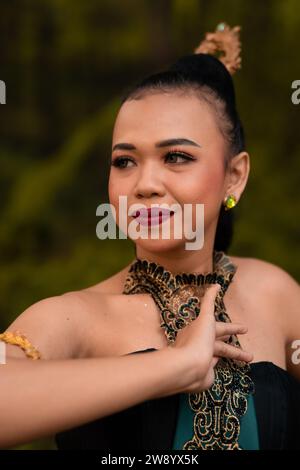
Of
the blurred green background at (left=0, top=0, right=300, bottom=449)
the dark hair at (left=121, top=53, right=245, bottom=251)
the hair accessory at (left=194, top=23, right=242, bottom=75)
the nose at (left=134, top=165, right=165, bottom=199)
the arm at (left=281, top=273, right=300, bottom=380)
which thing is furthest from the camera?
the blurred green background at (left=0, top=0, right=300, bottom=449)

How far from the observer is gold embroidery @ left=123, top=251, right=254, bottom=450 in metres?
1.58

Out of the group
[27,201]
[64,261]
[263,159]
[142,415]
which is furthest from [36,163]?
A: [142,415]

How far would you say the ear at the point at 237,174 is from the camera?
1824 millimetres

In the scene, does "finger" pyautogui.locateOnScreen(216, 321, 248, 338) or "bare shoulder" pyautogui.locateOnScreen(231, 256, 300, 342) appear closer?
"finger" pyautogui.locateOnScreen(216, 321, 248, 338)

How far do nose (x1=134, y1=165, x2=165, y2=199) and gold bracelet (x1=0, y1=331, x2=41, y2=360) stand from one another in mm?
398

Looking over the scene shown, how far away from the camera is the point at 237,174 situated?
1843 mm

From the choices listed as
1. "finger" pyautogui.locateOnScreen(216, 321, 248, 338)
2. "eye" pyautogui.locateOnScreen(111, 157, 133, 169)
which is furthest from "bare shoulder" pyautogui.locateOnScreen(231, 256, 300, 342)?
"eye" pyautogui.locateOnScreen(111, 157, 133, 169)

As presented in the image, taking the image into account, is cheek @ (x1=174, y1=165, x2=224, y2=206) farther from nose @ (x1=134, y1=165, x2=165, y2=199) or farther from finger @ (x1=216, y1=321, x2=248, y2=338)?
finger @ (x1=216, y1=321, x2=248, y2=338)

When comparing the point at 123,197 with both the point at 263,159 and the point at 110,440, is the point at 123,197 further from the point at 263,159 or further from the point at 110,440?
the point at 263,159

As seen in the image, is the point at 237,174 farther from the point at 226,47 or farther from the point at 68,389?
the point at 68,389

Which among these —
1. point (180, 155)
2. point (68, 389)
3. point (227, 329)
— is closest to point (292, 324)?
point (227, 329)

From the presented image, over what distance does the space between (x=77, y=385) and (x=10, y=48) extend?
243 cm

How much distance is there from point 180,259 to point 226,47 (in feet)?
2.02

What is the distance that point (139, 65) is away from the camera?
11.4 feet
